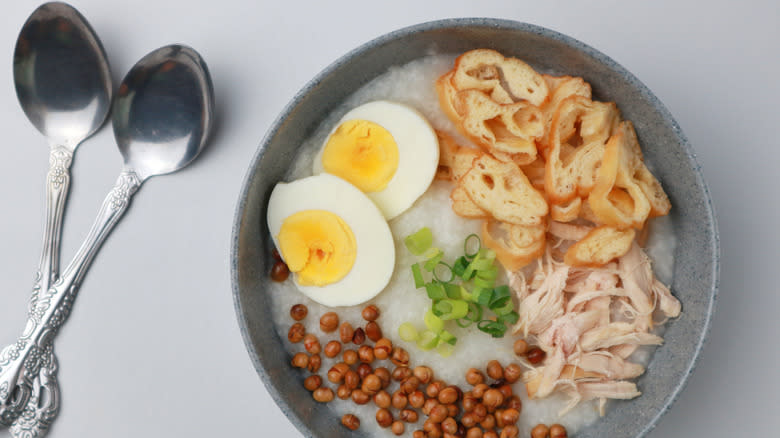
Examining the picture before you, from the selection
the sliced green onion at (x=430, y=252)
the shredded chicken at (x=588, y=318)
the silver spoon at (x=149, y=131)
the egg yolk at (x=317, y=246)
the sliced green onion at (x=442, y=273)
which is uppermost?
the silver spoon at (x=149, y=131)

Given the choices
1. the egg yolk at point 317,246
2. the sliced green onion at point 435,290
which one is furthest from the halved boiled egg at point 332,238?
the sliced green onion at point 435,290

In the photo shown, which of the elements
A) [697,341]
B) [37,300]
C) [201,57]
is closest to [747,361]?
[697,341]

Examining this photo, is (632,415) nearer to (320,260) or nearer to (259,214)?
(320,260)

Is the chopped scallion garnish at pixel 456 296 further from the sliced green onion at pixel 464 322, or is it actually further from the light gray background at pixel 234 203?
the light gray background at pixel 234 203

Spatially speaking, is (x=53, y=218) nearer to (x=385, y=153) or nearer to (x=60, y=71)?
(x=60, y=71)

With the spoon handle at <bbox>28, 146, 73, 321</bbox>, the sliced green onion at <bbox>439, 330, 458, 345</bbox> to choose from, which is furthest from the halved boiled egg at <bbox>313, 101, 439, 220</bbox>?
the spoon handle at <bbox>28, 146, 73, 321</bbox>

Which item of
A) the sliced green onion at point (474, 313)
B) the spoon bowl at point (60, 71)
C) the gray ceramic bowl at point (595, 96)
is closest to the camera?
the gray ceramic bowl at point (595, 96)
